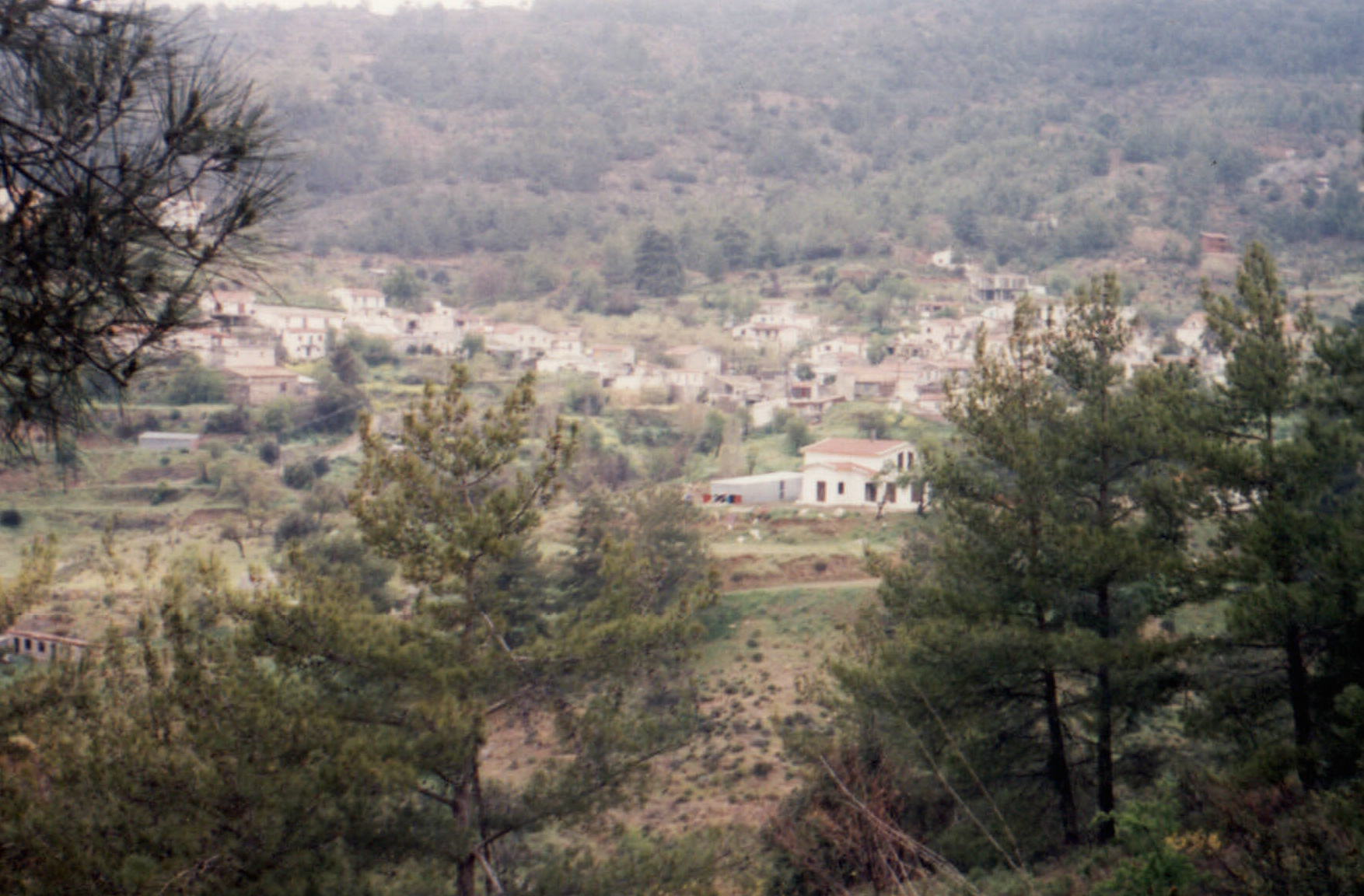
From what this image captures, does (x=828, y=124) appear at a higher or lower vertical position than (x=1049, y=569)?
higher

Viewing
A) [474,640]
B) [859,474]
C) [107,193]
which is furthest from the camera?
[859,474]

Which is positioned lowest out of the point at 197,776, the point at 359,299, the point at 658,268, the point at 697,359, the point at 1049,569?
the point at 197,776

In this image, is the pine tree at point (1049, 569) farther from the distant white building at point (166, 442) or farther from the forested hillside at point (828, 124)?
the forested hillside at point (828, 124)

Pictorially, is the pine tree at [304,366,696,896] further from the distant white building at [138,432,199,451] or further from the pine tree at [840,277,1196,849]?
the distant white building at [138,432,199,451]

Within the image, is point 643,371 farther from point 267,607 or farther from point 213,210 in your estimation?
point 213,210

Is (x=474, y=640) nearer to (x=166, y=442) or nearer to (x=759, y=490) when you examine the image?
(x=759, y=490)

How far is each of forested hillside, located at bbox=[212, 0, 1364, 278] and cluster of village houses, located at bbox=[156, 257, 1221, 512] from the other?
21.6 metres

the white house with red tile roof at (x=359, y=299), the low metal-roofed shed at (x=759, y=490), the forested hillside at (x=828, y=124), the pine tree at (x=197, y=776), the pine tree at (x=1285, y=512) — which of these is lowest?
the low metal-roofed shed at (x=759, y=490)

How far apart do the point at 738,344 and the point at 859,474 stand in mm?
26503

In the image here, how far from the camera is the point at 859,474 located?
29047mm

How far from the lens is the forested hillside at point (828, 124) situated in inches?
3130

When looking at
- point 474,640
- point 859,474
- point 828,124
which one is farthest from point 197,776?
point 828,124

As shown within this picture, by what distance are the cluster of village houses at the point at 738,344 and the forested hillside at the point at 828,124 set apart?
2160 centimetres

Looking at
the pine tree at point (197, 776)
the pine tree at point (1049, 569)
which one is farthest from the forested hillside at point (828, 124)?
the pine tree at point (197, 776)
